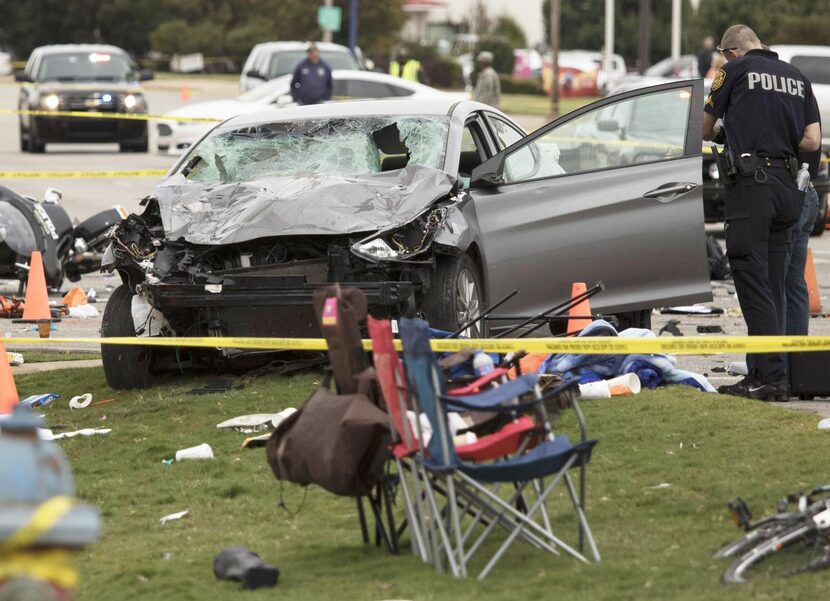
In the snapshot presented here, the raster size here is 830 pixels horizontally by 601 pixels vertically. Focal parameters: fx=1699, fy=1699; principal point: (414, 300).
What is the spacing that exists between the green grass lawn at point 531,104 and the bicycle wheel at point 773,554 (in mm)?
36895

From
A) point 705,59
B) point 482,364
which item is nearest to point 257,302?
point 482,364

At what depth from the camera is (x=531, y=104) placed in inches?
1960

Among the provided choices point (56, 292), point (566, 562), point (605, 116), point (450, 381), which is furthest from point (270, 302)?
point (56, 292)

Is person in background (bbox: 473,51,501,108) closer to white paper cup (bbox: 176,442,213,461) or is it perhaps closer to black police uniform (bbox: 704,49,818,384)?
black police uniform (bbox: 704,49,818,384)

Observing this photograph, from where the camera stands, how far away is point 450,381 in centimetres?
627

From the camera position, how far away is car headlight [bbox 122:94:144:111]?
91.6 ft

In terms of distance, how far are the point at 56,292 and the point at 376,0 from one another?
4859 centimetres

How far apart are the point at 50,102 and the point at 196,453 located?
20.7 m

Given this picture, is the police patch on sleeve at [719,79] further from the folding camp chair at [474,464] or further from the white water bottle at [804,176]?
the folding camp chair at [474,464]

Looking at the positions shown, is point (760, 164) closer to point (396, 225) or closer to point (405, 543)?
point (396, 225)

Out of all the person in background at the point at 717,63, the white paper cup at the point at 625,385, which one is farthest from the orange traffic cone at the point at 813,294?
the white paper cup at the point at 625,385

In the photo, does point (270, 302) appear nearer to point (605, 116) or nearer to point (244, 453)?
point (244, 453)

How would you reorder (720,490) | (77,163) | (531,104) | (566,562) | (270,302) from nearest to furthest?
(566,562) → (720,490) → (270,302) → (77,163) → (531,104)

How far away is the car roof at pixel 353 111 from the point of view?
1018cm
